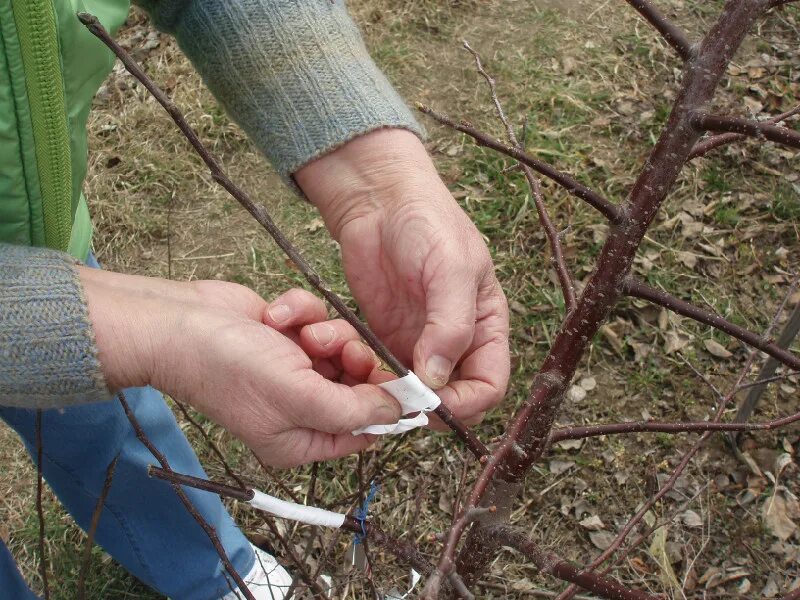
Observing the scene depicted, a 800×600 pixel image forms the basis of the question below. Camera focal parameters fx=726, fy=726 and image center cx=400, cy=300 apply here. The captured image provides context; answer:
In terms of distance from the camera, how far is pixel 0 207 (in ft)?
4.60

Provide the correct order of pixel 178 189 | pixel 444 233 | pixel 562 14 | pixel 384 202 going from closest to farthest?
pixel 444 233 < pixel 384 202 < pixel 178 189 < pixel 562 14

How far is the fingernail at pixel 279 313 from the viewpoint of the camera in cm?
149

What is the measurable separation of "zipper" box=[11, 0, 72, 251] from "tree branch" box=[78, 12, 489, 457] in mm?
233

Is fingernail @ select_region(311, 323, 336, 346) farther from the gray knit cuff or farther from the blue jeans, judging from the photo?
the blue jeans

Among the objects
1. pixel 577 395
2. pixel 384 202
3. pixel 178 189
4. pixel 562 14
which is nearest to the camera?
pixel 384 202

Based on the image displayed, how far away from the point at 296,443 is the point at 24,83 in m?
0.82

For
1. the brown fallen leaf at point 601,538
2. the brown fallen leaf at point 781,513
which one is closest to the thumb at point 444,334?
the brown fallen leaf at point 601,538

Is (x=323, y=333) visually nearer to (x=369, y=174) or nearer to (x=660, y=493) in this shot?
(x=369, y=174)

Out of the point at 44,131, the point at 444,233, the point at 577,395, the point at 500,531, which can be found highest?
the point at 44,131

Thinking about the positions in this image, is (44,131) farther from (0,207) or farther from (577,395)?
(577,395)

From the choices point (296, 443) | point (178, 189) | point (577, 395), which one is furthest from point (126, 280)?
point (178, 189)

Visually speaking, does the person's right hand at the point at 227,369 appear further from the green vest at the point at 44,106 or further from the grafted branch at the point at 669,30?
the grafted branch at the point at 669,30

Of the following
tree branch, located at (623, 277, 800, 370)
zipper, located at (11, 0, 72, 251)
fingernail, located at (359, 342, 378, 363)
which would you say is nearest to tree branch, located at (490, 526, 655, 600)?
tree branch, located at (623, 277, 800, 370)

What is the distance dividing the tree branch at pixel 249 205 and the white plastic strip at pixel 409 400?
2 cm
